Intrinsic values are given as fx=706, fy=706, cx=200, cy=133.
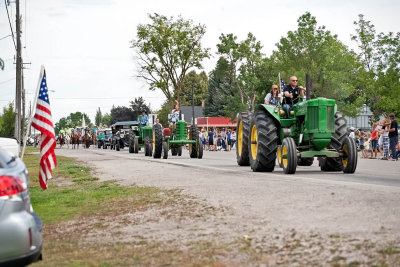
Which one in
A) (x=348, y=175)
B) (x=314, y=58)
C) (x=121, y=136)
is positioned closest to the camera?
(x=348, y=175)

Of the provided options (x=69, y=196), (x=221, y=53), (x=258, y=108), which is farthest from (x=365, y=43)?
(x=69, y=196)

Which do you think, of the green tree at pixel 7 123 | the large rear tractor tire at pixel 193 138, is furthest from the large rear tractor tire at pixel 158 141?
the green tree at pixel 7 123

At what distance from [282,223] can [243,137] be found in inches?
522

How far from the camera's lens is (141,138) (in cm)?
4578

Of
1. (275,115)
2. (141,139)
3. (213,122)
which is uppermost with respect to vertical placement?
(213,122)

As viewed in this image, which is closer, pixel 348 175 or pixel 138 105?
pixel 348 175

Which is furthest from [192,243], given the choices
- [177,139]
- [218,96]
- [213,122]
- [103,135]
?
[213,122]

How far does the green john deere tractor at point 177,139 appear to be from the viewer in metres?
33.0

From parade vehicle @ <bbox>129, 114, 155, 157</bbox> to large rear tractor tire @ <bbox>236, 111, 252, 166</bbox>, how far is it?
1486 centimetres

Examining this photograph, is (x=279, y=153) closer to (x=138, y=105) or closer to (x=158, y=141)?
(x=158, y=141)

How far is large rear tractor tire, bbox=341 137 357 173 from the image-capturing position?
56.5 ft

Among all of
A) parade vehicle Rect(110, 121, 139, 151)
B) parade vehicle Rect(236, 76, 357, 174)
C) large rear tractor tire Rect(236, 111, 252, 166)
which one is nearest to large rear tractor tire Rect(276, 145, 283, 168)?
parade vehicle Rect(236, 76, 357, 174)

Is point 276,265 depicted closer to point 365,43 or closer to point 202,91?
point 365,43

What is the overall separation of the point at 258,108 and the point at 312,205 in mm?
10079
